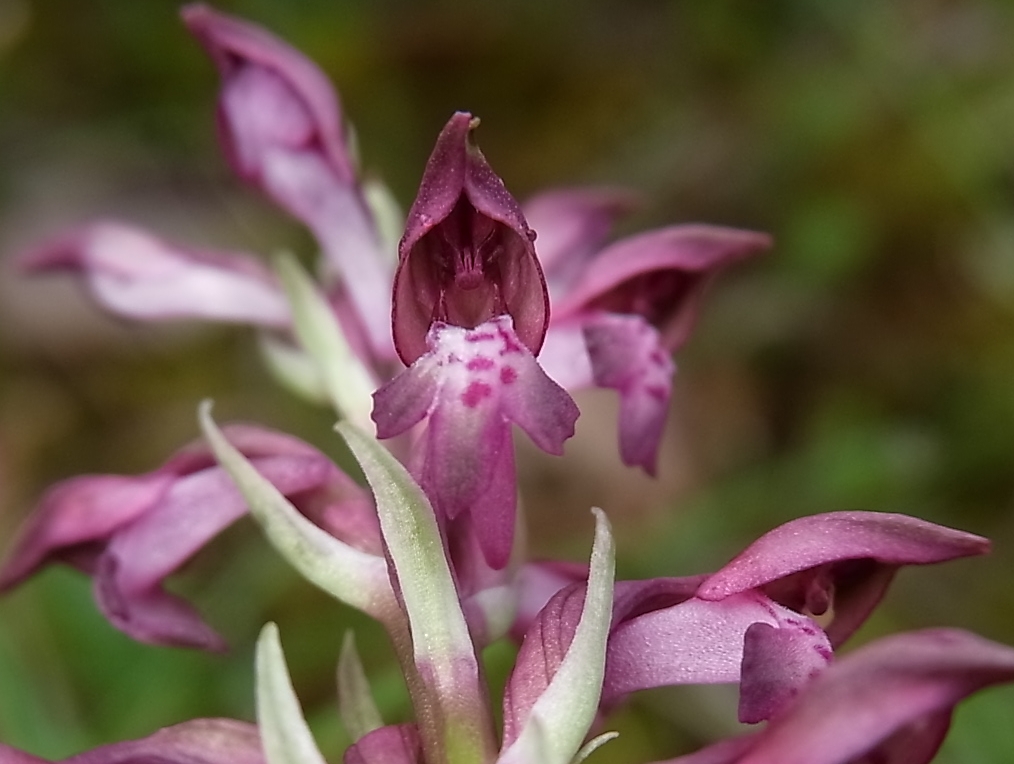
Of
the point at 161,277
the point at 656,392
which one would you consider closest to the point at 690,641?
the point at 656,392

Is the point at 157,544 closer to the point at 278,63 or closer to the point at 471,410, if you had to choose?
the point at 471,410

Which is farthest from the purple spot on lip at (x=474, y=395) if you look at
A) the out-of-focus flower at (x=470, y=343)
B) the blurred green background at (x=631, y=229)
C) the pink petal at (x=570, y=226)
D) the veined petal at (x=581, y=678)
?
the blurred green background at (x=631, y=229)

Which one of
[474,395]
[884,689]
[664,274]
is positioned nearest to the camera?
[884,689]

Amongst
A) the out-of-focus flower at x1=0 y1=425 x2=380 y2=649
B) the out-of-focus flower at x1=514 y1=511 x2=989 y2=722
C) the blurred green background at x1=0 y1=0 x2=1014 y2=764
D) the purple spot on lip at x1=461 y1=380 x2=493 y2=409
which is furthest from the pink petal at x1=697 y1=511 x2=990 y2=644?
the blurred green background at x1=0 y1=0 x2=1014 y2=764

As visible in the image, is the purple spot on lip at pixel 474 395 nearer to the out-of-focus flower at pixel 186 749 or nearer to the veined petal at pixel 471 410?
the veined petal at pixel 471 410

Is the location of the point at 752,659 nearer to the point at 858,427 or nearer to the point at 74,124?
the point at 858,427

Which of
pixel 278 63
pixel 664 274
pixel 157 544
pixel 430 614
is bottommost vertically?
pixel 430 614

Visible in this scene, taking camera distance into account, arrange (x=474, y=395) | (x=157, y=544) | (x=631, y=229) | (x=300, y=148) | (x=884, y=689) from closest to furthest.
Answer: (x=884, y=689) → (x=474, y=395) → (x=157, y=544) → (x=300, y=148) → (x=631, y=229)
